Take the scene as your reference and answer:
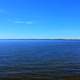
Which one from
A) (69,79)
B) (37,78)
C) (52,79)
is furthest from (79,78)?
(37,78)

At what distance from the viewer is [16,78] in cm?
2220

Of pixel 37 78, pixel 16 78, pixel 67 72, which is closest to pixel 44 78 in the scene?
pixel 37 78

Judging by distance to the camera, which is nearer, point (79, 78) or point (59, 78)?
point (79, 78)

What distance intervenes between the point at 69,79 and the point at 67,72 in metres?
5.86

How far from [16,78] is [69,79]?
4538 mm

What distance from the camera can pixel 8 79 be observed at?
21.9 meters

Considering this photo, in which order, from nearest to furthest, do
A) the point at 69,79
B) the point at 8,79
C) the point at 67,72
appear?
the point at 69,79
the point at 8,79
the point at 67,72

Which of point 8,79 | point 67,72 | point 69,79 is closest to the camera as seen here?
point 69,79

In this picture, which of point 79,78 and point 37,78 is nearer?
point 79,78

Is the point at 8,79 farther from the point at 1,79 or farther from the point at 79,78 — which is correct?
the point at 79,78

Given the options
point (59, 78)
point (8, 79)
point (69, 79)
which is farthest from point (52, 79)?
point (8, 79)

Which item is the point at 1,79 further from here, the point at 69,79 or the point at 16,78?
the point at 69,79

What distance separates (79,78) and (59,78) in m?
2.10

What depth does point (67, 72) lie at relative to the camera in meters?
26.4
